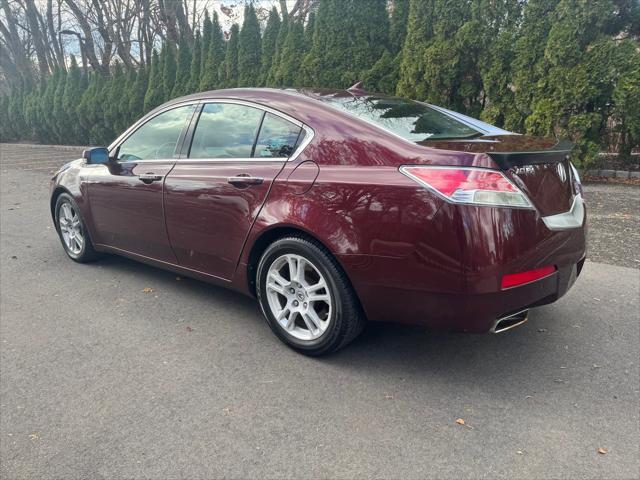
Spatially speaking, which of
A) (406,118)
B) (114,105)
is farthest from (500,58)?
(114,105)

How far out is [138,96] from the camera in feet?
57.4

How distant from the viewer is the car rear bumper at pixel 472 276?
241 centimetres

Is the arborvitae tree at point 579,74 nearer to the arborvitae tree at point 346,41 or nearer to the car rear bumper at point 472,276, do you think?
the arborvitae tree at point 346,41

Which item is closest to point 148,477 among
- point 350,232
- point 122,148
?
point 350,232

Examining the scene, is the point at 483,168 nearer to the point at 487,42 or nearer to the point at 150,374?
the point at 150,374

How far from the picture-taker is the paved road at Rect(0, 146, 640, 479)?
223cm

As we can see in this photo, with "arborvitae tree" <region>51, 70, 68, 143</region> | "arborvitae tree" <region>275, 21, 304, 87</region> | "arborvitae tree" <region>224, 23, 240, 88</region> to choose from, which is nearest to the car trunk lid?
"arborvitae tree" <region>275, 21, 304, 87</region>

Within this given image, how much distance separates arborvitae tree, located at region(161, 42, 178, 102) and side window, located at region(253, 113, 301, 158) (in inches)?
575

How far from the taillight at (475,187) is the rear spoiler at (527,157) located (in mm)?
65

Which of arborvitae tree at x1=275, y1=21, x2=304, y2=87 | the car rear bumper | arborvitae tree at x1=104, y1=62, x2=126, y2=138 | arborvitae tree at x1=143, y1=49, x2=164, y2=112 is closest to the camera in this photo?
the car rear bumper

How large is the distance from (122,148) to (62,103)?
19663 mm

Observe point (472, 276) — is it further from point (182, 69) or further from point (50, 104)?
point (50, 104)

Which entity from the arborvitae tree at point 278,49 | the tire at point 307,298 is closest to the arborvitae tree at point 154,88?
the arborvitae tree at point 278,49

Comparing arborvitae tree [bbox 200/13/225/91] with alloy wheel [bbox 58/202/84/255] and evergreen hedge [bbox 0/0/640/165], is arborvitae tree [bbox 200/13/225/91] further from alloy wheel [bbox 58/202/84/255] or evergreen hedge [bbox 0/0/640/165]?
alloy wheel [bbox 58/202/84/255]
